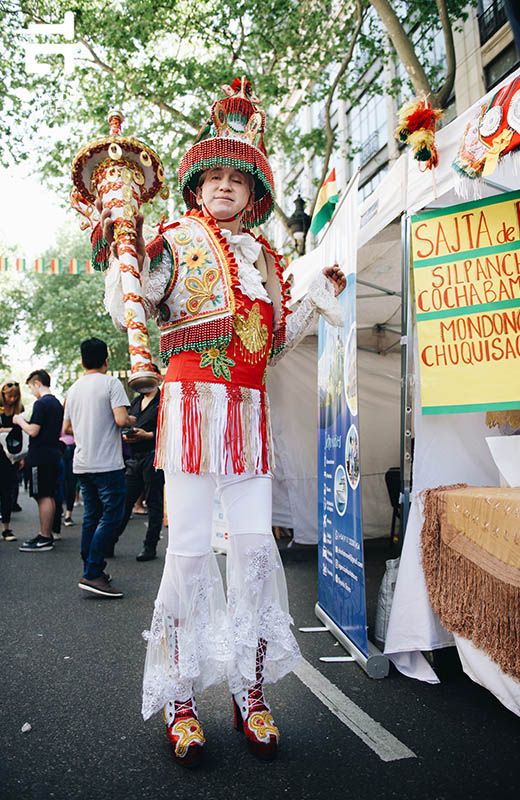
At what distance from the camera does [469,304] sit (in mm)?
2996

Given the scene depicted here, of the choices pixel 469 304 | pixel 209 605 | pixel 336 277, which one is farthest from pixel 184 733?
pixel 469 304

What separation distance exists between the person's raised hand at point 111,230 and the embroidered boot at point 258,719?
1.42 meters

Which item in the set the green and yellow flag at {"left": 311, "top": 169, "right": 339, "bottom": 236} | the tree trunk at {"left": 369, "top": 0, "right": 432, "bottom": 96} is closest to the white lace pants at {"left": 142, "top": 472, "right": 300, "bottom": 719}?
the green and yellow flag at {"left": 311, "top": 169, "right": 339, "bottom": 236}

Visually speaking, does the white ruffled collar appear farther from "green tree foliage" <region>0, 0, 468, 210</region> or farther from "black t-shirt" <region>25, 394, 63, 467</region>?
"green tree foliage" <region>0, 0, 468, 210</region>

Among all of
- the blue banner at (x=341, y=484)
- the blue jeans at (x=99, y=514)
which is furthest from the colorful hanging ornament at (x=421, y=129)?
the blue jeans at (x=99, y=514)

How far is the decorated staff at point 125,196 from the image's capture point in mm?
1823

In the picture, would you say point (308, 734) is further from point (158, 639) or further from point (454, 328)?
point (454, 328)

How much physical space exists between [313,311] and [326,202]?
5.57ft

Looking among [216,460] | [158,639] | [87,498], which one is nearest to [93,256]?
[216,460]

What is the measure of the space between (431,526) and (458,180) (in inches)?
65.6

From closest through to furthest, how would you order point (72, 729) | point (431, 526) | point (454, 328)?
point (72, 729)
point (431, 526)
point (454, 328)

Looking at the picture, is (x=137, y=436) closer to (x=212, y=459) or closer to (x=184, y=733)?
(x=212, y=459)

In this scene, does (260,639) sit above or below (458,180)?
below

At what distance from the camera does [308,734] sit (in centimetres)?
222
